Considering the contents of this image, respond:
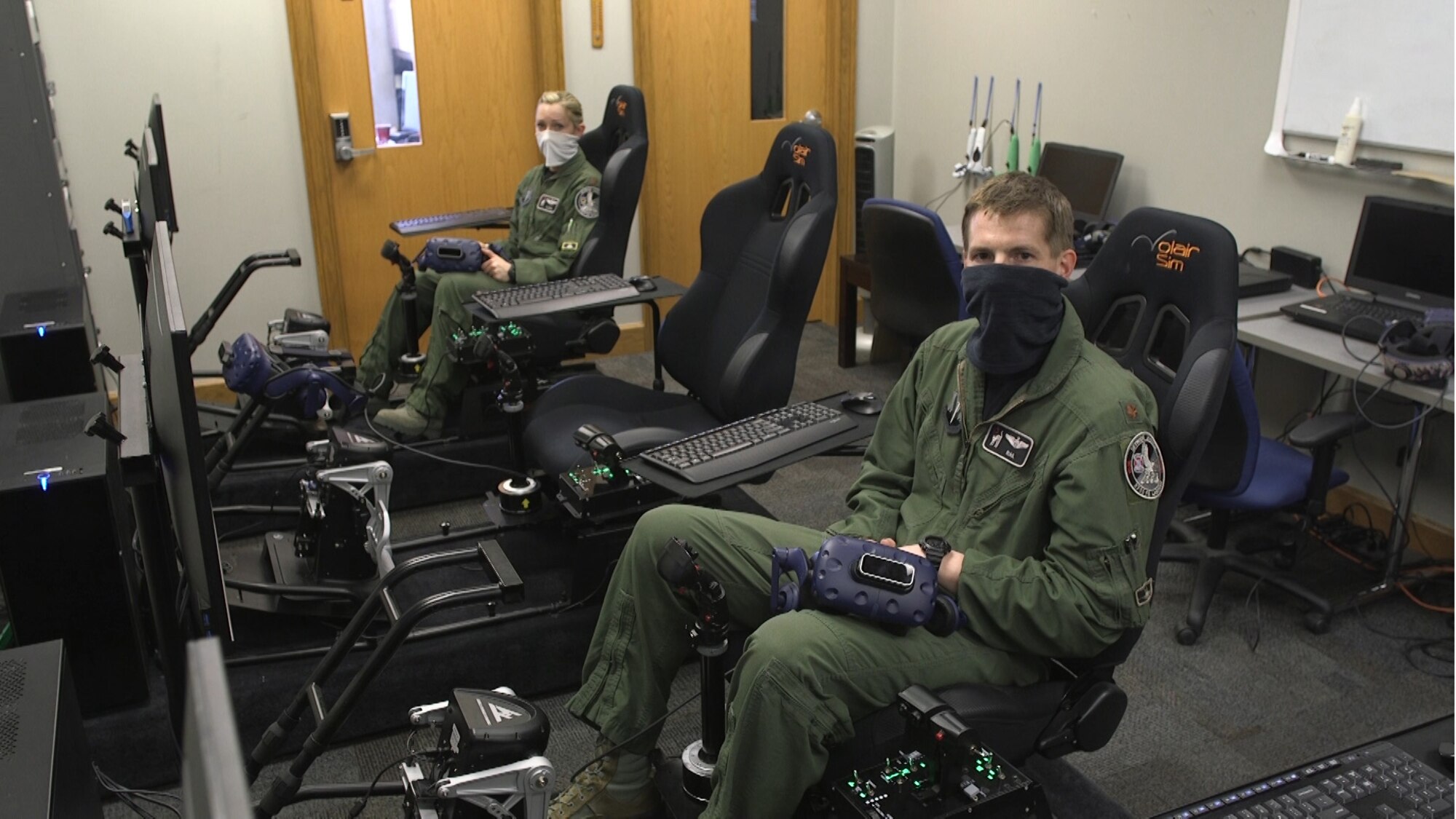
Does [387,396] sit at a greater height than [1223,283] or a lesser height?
lesser

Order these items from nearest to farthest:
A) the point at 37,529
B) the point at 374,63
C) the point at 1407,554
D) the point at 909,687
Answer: the point at 909,687
the point at 37,529
the point at 1407,554
the point at 374,63

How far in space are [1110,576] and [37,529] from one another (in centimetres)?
184

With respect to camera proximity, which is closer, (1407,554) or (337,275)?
(1407,554)

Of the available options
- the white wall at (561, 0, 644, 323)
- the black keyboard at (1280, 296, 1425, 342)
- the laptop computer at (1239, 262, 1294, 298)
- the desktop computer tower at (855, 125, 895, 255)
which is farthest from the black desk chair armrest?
the white wall at (561, 0, 644, 323)

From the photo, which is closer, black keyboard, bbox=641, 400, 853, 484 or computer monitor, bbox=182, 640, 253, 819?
computer monitor, bbox=182, 640, 253, 819

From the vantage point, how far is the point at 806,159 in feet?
9.05

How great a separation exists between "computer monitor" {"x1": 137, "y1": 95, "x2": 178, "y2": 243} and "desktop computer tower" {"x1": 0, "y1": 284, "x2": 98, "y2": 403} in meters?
0.42

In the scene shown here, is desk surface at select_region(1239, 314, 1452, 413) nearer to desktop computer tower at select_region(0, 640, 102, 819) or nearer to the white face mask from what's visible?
the white face mask

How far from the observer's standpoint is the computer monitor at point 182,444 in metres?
1.21

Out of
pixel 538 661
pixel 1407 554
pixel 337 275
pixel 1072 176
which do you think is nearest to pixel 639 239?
pixel 337 275

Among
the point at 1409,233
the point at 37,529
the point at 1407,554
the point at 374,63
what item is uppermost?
the point at 374,63

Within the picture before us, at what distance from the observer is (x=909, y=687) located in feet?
5.05

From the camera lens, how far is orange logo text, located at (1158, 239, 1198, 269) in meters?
1.81

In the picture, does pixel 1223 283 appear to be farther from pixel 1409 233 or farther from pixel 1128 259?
pixel 1409 233
